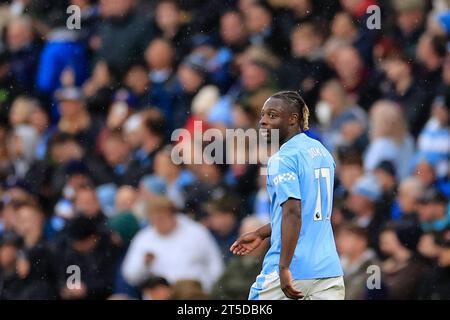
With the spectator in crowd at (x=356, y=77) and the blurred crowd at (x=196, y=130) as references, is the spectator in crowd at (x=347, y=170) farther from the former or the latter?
the spectator in crowd at (x=356, y=77)

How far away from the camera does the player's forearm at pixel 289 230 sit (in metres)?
5.75

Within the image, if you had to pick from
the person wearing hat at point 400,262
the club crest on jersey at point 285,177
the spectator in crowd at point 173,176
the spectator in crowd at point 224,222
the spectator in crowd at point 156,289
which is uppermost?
the club crest on jersey at point 285,177

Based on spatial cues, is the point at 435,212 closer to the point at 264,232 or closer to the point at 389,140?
the point at 389,140

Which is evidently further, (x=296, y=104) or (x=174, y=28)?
(x=174, y=28)

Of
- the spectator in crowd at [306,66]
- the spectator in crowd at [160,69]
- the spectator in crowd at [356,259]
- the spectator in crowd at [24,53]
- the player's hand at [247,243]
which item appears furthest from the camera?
the spectator in crowd at [24,53]

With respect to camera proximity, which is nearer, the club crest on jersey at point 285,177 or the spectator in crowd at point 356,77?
the club crest on jersey at point 285,177

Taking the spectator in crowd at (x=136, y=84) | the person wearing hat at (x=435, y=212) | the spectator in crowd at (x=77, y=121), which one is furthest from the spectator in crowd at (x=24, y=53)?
the person wearing hat at (x=435, y=212)

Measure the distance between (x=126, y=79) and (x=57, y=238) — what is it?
1.64 m

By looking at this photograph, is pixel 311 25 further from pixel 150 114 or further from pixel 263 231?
pixel 263 231

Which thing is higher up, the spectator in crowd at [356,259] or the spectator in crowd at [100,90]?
the spectator in crowd at [100,90]

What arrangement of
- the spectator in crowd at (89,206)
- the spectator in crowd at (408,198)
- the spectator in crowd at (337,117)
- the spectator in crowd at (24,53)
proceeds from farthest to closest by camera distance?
1. the spectator in crowd at (24,53)
2. the spectator in crowd at (89,206)
3. the spectator in crowd at (337,117)
4. the spectator in crowd at (408,198)

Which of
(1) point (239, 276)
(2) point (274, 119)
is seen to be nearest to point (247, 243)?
(2) point (274, 119)

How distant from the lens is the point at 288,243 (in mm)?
5750

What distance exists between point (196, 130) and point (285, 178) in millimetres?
4569
